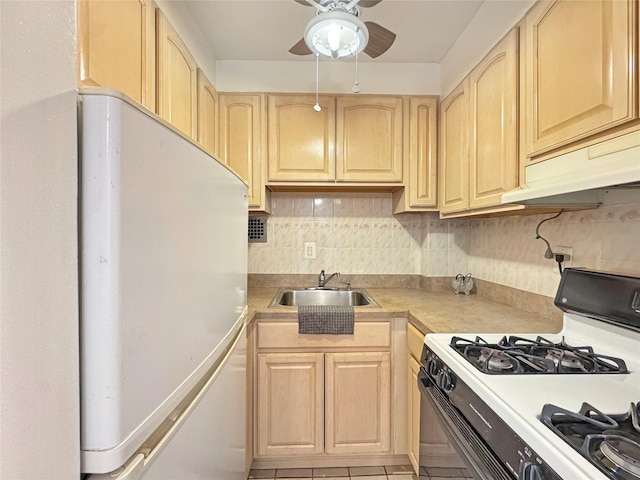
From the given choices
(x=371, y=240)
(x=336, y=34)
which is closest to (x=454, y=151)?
(x=371, y=240)

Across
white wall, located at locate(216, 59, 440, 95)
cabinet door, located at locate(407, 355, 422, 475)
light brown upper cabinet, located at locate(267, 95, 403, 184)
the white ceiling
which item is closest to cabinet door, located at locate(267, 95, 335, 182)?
light brown upper cabinet, located at locate(267, 95, 403, 184)

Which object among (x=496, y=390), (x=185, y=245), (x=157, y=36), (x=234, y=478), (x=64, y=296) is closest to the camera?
(x=64, y=296)

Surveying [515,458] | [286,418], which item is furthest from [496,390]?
Result: [286,418]

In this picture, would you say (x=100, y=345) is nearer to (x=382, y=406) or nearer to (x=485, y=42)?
(x=382, y=406)

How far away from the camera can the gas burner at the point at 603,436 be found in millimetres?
506

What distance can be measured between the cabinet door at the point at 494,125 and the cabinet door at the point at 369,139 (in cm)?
49

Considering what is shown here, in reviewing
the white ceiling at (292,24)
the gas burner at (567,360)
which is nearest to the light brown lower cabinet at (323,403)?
the gas burner at (567,360)

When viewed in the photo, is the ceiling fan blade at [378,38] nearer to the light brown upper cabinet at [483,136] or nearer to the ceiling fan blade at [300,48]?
the ceiling fan blade at [300,48]

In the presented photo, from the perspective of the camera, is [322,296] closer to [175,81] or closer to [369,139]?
[369,139]

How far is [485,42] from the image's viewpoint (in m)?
1.49

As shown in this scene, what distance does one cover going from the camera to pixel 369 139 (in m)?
2.00

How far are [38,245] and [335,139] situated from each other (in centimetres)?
178

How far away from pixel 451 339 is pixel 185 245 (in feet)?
3.09

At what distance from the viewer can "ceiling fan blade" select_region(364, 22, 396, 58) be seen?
54.1 inches
